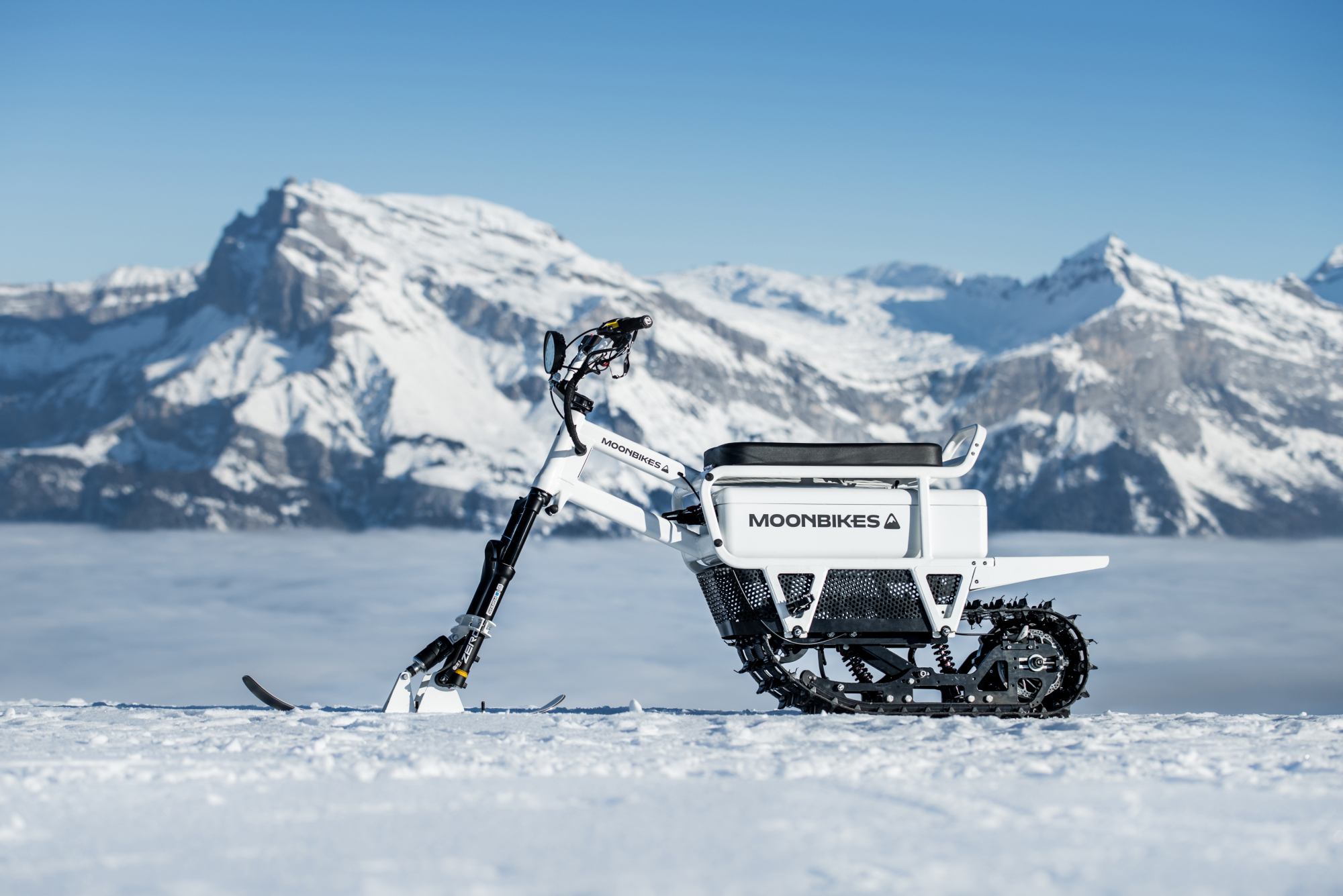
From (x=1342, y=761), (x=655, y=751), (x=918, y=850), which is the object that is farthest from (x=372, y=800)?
(x=1342, y=761)

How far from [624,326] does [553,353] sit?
22.4 inches

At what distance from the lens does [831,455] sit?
8.56 metres

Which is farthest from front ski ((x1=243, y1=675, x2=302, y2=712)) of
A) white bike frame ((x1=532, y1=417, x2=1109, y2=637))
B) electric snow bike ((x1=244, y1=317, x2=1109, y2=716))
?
white bike frame ((x1=532, y1=417, x2=1109, y2=637))

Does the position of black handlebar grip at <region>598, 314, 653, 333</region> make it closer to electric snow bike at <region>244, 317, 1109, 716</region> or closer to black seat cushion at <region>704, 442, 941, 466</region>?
electric snow bike at <region>244, 317, 1109, 716</region>

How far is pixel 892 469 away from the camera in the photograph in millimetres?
8500

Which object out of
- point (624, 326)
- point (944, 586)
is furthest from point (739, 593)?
point (624, 326)

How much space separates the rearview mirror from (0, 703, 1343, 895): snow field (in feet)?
8.69

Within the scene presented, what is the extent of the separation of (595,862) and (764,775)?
1.60 meters

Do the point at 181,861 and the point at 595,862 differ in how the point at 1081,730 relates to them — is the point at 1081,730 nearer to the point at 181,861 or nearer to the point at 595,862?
the point at 595,862

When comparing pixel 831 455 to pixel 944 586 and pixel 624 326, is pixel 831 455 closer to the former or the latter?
pixel 944 586

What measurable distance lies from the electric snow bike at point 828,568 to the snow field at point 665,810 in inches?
40.9

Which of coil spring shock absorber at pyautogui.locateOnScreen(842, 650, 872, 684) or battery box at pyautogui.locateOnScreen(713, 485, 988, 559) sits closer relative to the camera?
A: battery box at pyautogui.locateOnScreen(713, 485, 988, 559)

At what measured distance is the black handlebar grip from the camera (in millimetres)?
8547

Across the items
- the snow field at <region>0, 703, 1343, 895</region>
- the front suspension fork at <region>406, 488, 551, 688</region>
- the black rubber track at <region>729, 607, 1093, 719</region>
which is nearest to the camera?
the snow field at <region>0, 703, 1343, 895</region>
